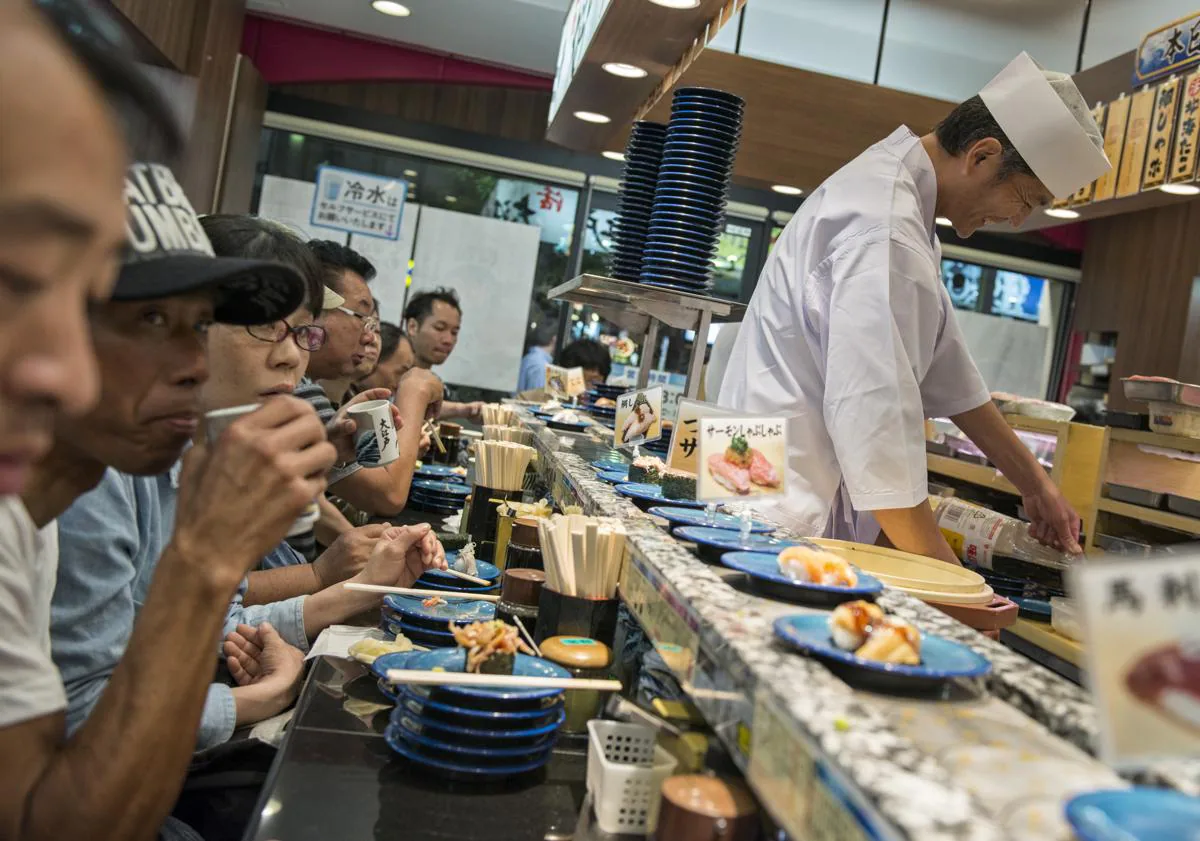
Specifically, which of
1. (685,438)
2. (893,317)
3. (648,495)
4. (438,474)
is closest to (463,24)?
(438,474)

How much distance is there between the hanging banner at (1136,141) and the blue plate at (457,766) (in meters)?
3.86

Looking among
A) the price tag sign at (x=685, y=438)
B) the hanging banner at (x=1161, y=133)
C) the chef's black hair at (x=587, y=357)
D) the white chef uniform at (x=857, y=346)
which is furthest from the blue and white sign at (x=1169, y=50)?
the chef's black hair at (x=587, y=357)

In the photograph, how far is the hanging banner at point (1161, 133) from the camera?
3.82 meters

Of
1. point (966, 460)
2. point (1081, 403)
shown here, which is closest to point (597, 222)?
point (1081, 403)

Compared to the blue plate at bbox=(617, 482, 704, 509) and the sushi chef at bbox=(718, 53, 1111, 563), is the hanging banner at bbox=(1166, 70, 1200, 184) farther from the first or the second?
the blue plate at bbox=(617, 482, 704, 509)

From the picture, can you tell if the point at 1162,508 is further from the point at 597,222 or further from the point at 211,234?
the point at 597,222

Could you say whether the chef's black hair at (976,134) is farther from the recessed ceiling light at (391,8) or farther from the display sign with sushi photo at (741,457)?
the recessed ceiling light at (391,8)

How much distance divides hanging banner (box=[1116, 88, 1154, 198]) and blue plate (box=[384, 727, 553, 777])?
12.7ft

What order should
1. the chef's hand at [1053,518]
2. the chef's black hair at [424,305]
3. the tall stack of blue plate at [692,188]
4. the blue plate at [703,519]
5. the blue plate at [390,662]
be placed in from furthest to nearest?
the chef's black hair at [424,305] → the tall stack of blue plate at [692,188] → the chef's hand at [1053,518] → the blue plate at [703,519] → the blue plate at [390,662]

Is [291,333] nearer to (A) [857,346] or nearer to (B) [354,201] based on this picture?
(A) [857,346]

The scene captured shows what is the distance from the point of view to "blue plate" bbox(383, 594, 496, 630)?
5.66 feet

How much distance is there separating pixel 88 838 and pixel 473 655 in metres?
0.49

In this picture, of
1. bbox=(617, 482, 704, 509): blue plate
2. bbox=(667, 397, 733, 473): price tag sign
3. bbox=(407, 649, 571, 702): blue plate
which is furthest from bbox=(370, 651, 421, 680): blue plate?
bbox=(667, 397, 733, 473): price tag sign

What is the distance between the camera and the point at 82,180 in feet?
1.90
